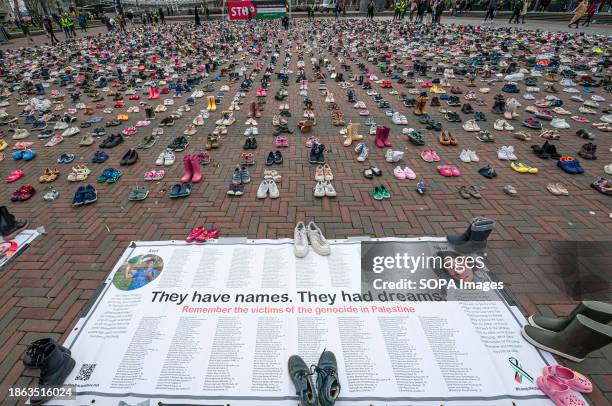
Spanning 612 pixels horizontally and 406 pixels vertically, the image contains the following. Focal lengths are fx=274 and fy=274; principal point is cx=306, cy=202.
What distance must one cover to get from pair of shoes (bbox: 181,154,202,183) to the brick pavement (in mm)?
176

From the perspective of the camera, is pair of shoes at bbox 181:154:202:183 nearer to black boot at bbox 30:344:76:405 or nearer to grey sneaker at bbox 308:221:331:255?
grey sneaker at bbox 308:221:331:255

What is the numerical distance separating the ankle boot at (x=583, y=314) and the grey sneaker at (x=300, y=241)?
2.60 metres

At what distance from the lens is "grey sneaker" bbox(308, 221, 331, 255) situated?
3.67 metres

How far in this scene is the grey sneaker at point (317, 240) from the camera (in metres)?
3.67

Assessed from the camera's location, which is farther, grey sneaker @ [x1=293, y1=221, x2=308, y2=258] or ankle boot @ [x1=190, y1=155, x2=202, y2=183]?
ankle boot @ [x1=190, y1=155, x2=202, y2=183]

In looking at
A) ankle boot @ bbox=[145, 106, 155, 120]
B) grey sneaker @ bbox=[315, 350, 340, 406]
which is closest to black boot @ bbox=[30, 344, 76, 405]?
grey sneaker @ bbox=[315, 350, 340, 406]

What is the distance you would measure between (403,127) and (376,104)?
2.04 metres

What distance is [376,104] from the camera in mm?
9070

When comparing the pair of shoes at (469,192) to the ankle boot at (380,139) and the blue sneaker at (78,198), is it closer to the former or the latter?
the ankle boot at (380,139)

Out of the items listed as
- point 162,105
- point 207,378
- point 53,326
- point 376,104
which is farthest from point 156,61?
point 207,378

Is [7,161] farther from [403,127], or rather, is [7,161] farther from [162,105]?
[403,127]

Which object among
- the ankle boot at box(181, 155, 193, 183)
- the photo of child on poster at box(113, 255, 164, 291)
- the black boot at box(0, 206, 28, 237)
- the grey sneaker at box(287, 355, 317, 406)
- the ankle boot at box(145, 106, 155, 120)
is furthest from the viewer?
the ankle boot at box(145, 106, 155, 120)

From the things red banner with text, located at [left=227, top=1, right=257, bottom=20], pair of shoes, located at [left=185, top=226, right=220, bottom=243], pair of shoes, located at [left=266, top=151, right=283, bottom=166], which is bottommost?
pair of shoes, located at [left=185, top=226, right=220, bottom=243]

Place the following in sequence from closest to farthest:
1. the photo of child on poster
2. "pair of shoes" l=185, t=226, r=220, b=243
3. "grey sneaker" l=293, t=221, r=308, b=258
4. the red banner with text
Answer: the photo of child on poster
"grey sneaker" l=293, t=221, r=308, b=258
"pair of shoes" l=185, t=226, r=220, b=243
the red banner with text
